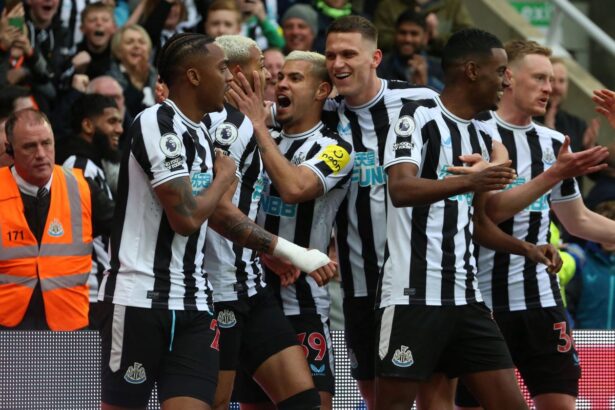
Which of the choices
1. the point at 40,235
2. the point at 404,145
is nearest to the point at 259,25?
the point at 40,235

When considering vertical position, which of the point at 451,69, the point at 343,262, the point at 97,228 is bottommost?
the point at 97,228

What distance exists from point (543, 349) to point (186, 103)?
2.62 metres

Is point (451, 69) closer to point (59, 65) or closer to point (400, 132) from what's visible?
point (400, 132)

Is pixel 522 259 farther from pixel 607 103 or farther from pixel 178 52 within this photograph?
pixel 178 52

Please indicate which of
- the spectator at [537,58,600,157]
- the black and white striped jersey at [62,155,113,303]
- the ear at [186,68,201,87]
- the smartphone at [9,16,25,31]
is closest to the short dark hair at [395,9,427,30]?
the spectator at [537,58,600,157]

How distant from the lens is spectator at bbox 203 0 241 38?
38.5 feet

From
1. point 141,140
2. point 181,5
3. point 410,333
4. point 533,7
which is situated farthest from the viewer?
point 533,7

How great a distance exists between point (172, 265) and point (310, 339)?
1307 mm

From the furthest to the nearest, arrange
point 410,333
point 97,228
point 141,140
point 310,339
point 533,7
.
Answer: point 533,7 < point 97,228 < point 310,339 < point 410,333 < point 141,140

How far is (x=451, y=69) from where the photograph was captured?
645 centimetres

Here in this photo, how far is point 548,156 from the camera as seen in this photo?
24.1 feet

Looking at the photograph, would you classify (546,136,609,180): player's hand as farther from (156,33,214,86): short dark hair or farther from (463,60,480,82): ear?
(156,33,214,86): short dark hair

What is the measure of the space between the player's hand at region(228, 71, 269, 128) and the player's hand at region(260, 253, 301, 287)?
0.74 metres

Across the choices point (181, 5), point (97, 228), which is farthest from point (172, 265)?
point (181, 5)
